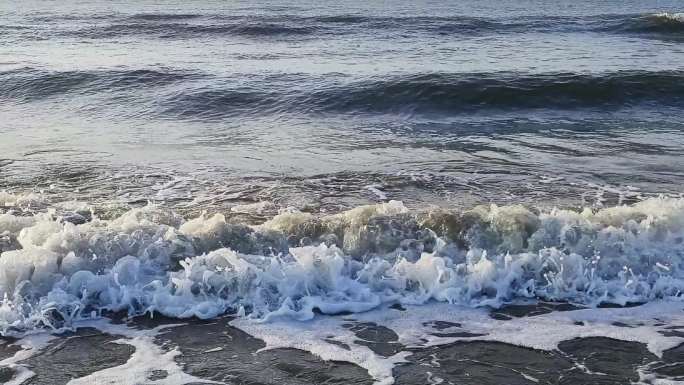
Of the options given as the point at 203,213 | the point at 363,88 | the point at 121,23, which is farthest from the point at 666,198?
the point at 121,23

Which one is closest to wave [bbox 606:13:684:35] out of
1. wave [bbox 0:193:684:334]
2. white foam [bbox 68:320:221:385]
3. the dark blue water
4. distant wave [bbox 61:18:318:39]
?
the dark blue water

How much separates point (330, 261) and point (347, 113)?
7153 millimetres

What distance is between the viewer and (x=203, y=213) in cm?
679

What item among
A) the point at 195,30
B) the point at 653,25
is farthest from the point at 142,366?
the point at 653,25

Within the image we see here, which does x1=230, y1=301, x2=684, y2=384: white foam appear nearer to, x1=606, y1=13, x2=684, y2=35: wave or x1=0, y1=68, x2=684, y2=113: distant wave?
x1=0, y1=68, x2=684, y2=113: distant wave

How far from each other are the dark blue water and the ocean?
7 centimetres

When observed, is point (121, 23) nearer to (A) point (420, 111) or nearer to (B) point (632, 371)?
(A) point (420, 111)

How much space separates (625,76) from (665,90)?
1025 mm

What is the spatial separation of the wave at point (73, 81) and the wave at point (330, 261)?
8.93 m

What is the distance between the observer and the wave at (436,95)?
1294cm

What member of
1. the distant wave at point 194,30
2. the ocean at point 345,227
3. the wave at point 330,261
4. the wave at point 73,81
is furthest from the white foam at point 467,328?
the distant wave at point 194,30

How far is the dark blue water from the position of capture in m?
8.06

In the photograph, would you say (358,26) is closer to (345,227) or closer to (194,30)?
(194,30)

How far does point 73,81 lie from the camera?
15531 mm
